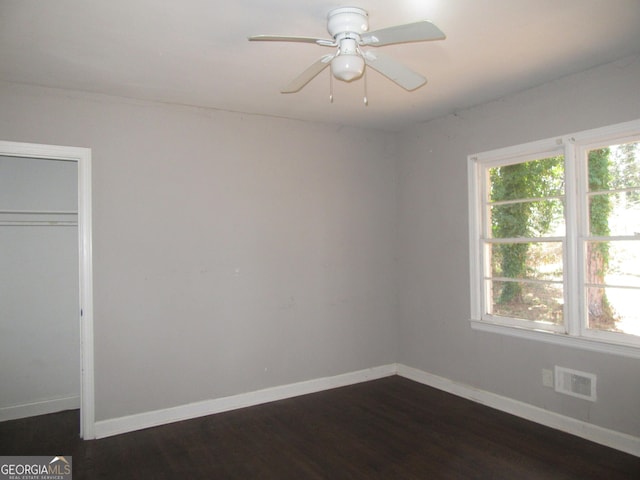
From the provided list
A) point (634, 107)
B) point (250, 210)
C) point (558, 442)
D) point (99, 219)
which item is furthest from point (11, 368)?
point (634, 107)

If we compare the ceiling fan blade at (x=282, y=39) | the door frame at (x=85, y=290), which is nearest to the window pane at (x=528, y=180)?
the ceiling fan blade at (x=282, y=39)

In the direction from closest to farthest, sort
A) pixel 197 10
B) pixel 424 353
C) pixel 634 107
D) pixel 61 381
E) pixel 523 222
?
pixel 197 10 < pixel 634 107 < pixel 523 222 < pixel 61 381 < pixel 424 353

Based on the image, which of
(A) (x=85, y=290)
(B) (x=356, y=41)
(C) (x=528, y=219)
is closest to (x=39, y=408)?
(A) (x=85, y=290)

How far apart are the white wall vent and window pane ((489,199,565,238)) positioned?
1031mm

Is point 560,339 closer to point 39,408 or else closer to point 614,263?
point 614,263

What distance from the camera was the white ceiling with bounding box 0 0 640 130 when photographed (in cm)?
232

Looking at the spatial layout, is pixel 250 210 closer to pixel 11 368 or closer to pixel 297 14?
pixel 297 14

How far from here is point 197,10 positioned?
2.31m

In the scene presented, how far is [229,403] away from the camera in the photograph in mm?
3945

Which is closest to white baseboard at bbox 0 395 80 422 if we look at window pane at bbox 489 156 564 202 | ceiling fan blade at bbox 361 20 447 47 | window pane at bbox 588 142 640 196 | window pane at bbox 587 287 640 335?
ceiling fan blade at bbox 361 20 447 47

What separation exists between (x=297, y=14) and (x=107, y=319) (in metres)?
2.61

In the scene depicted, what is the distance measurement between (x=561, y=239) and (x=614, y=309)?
2.01 ft

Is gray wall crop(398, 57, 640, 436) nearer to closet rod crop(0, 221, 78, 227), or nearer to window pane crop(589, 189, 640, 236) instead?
window pane crop(589, 189, 640, 236)

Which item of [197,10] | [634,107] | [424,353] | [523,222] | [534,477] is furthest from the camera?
[424,353]
